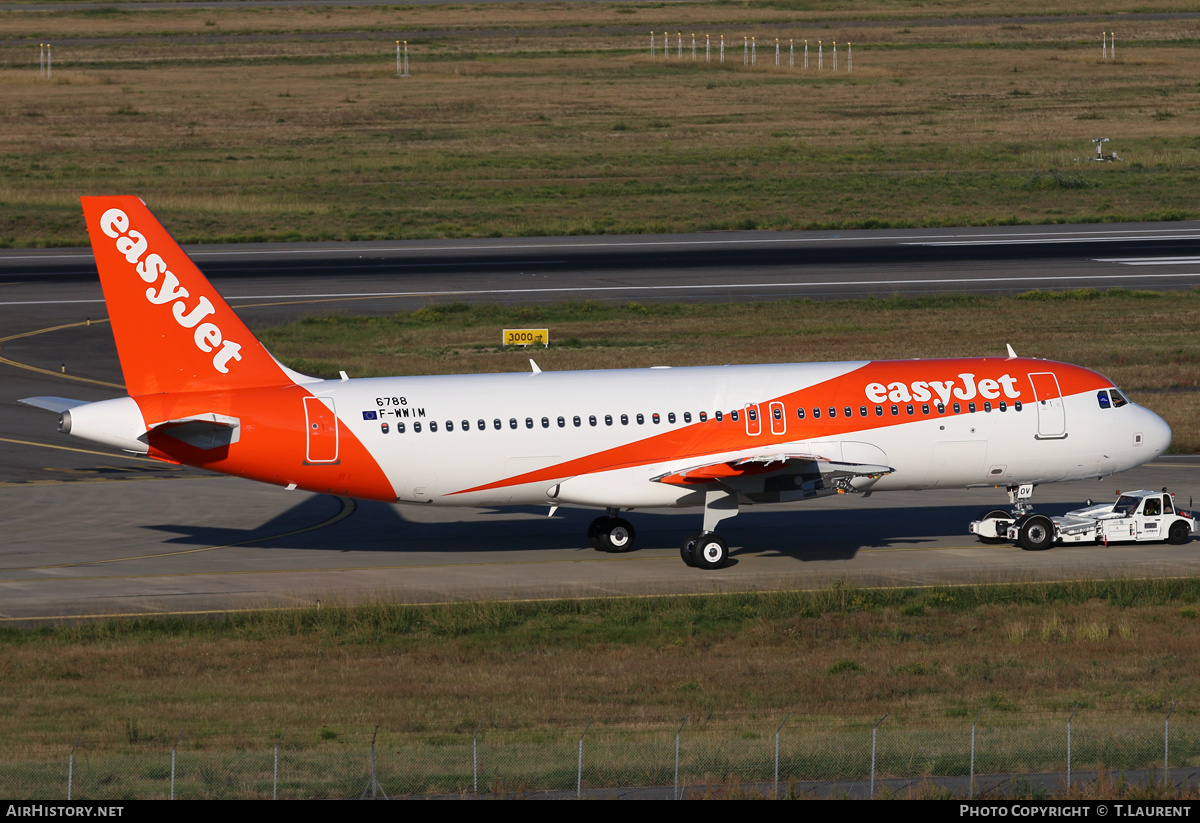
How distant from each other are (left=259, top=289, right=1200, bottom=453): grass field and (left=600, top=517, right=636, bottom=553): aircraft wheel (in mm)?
24618

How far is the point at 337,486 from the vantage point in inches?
1564

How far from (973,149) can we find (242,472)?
110 meters

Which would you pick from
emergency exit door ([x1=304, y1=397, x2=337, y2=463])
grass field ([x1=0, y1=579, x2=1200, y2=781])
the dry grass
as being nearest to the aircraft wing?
grass field ([x1=0, y1=579, x2=1200, y2=781])

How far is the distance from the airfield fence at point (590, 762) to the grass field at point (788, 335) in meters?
38.9

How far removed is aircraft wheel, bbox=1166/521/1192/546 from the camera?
4375 cm

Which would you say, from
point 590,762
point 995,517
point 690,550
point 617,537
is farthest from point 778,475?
point 590,762

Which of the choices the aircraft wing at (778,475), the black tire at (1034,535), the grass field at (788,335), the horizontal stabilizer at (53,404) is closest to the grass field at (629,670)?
the aircraft wing at (778,475)

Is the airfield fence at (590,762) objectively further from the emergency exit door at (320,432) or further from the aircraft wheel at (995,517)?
the aircraft wheel at (995,517)

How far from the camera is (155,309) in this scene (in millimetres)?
38750

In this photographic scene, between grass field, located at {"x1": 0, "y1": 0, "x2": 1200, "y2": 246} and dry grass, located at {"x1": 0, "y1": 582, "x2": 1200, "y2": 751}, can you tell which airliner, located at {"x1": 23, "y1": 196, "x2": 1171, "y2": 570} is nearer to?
dry grass, located at {"x1": 0, "y1": 582, "x2": 1200, "y2": 751}

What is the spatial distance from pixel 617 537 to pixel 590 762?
2004 centimetres

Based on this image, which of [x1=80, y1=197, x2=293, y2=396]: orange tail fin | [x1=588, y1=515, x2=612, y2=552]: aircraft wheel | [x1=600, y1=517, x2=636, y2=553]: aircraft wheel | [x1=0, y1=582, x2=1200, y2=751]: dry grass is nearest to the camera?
[x1=0, y1=582, x2=1200, y2=751]: dry grass

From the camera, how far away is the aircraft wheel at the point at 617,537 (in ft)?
144

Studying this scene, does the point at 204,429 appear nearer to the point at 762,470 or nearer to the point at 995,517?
the point at 762,470
